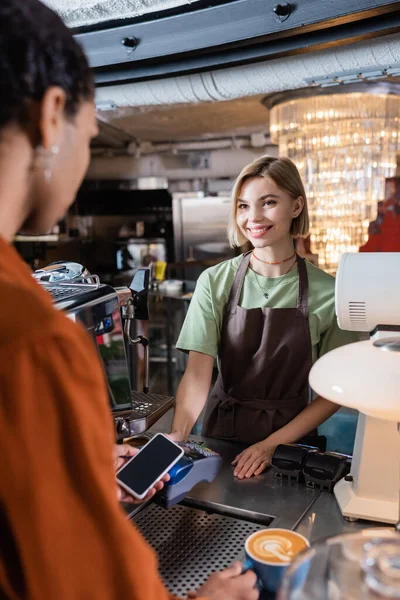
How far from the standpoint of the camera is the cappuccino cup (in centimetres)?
102

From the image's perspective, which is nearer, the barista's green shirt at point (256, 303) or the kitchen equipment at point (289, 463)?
the kitchen equipment at point (289, 463)

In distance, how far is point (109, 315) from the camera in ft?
4.10

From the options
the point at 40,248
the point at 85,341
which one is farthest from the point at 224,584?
the point at 40,248

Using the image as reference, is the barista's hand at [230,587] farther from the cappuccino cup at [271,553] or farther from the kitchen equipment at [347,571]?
the kitchen equipment at [347,571]

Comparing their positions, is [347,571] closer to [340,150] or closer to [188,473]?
[188,473]

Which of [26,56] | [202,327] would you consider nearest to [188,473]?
[202,327]

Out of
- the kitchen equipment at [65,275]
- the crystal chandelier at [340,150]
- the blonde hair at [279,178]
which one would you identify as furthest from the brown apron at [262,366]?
the crystal chandelier at [340,150]

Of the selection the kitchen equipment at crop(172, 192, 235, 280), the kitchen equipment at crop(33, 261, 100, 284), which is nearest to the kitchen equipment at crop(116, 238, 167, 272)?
the kitchen equipment at crop(172, 192, 235, 280)

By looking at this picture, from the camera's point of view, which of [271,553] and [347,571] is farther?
[271,553]

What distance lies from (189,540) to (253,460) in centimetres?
36

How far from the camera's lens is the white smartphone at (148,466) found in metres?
1.12

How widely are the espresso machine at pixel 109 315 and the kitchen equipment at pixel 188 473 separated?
7.1 inches

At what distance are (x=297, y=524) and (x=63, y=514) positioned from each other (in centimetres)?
82

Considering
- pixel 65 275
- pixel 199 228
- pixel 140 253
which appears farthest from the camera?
pixel 140 253
